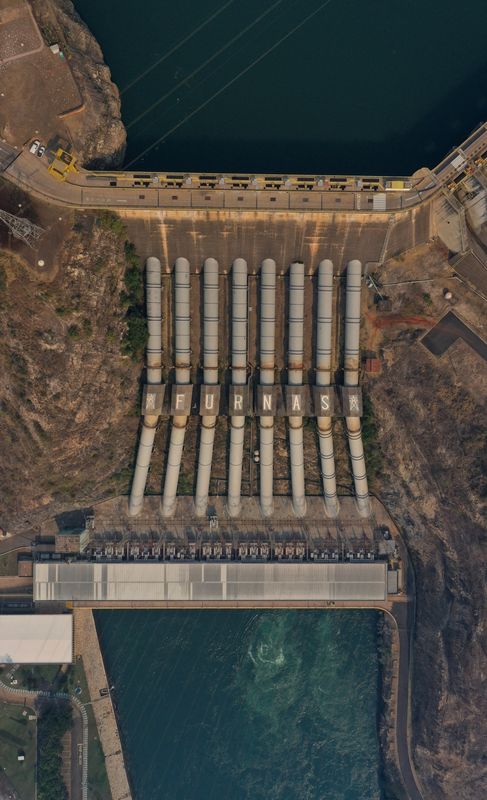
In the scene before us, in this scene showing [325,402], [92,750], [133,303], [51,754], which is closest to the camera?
[133,303]

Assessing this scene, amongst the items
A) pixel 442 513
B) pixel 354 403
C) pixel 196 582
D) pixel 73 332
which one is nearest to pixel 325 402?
pixel 354 403

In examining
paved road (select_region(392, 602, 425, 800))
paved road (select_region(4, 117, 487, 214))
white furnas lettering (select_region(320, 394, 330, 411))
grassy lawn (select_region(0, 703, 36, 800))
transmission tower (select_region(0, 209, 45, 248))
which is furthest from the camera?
paved road (select_region(392, 602, 425, 800))

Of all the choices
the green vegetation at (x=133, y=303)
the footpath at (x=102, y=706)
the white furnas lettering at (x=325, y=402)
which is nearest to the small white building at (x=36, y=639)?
the footpath at (x=102, y=706)

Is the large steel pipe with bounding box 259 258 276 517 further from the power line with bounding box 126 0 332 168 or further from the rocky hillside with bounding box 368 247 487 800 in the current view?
the power line with bounding box 126 0 332 168

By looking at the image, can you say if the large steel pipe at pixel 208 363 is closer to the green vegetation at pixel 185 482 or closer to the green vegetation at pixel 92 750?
the green vegetation at pixel 185 482

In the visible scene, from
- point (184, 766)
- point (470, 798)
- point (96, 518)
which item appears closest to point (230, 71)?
point (96, 518)

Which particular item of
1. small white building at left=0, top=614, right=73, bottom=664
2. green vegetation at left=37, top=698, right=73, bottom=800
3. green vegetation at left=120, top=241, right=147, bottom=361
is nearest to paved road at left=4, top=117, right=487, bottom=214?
green vegetation at left=120, top=241, right=147, bottom=361

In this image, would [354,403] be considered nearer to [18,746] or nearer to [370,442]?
[370,442]
